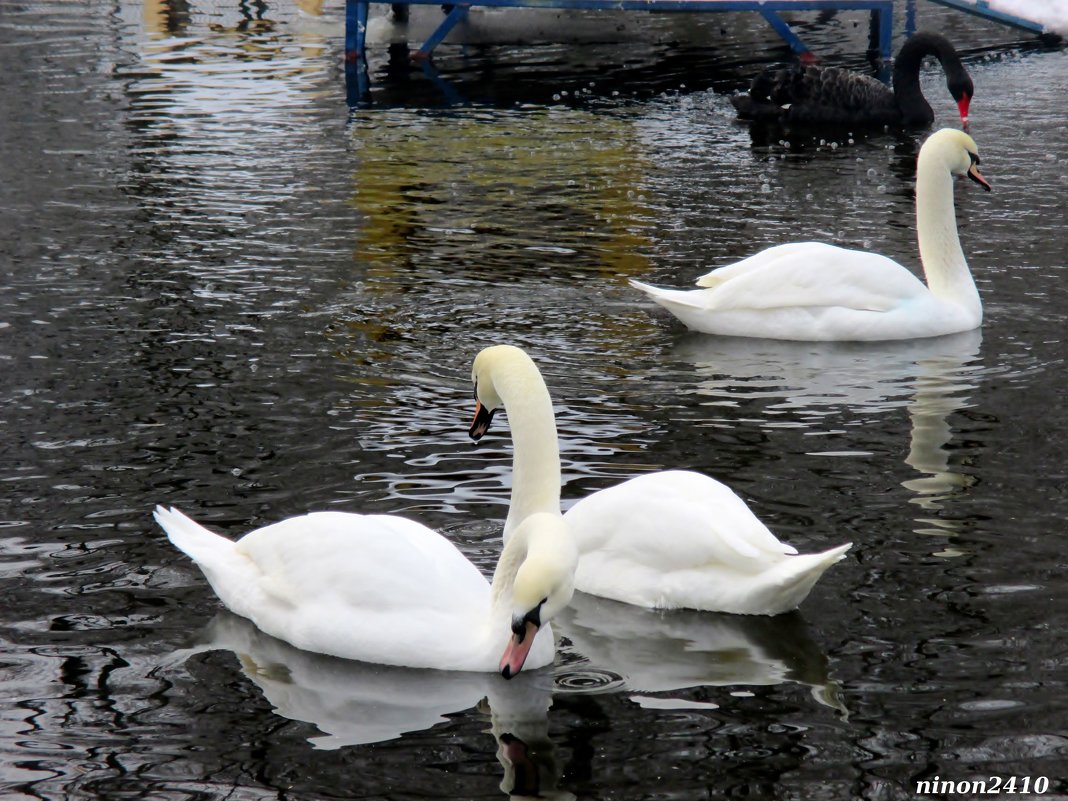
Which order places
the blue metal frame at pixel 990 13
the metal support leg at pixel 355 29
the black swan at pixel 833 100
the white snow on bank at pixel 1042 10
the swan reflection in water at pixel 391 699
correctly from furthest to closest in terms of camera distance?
the blue metal frame at pixel 990 13 < the white snow on bank at pixel 1042 10 < the metal support leg at pixel 355 29 < the black swan at pixel 833 100 < the swan reflection in water at pixel 391 699

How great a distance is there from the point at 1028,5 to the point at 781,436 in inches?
784

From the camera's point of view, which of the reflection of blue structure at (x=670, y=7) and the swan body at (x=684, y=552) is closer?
the swan body at (x=684, y=552)

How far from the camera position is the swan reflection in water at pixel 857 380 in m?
8.36

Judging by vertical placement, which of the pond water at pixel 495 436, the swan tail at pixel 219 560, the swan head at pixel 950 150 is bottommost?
the pond water at pixel 495 436

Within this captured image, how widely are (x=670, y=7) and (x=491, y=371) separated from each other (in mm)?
15711

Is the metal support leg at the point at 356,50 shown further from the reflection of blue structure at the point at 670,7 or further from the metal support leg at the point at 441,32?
the metal support leg at the point at 441,32

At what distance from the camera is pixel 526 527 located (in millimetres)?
5574

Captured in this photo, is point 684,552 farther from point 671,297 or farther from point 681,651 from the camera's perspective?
point 671,297

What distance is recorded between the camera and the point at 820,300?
33.5 feet

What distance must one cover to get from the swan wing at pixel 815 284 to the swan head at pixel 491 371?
3869 mm

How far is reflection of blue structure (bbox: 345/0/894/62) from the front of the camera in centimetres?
2116

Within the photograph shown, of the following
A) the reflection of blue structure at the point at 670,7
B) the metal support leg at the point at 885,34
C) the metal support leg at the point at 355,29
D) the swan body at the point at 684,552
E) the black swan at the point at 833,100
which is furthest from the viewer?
the metal support leg at the point at 885,34

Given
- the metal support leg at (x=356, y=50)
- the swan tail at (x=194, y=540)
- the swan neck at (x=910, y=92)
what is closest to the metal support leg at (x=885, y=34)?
the swan neck at (x=910, y=92)

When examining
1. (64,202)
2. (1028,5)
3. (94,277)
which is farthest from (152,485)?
(1028,5)
